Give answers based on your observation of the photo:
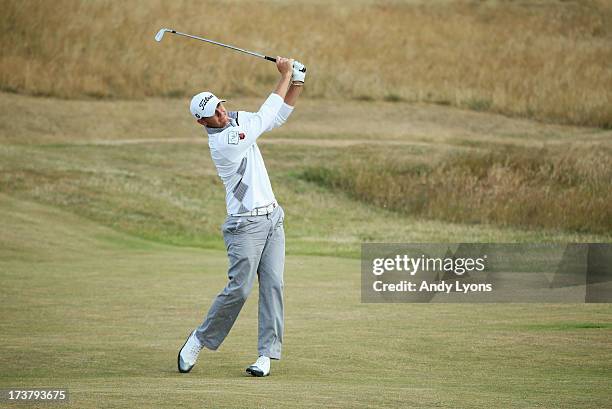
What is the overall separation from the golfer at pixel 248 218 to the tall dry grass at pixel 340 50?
25349 millimetres

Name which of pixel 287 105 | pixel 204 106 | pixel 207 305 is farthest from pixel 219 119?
pixel 207 305

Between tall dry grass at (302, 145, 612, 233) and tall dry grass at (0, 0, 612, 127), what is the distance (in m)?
7.38

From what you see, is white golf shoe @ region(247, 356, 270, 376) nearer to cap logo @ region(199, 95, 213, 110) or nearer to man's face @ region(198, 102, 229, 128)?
man's face @ region(198, 102, 229, 128)

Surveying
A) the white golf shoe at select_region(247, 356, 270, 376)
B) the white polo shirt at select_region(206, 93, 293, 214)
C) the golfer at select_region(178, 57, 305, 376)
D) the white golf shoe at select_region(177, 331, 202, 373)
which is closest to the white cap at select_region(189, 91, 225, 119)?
the golfer at select_region(178, 57, 305, 376)

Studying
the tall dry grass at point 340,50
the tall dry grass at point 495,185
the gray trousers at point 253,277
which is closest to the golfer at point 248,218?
the gray trousers at point 253,277

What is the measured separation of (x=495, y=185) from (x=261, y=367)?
54.3 feet

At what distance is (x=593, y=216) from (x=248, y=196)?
50.2ft

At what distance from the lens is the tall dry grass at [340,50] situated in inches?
1321

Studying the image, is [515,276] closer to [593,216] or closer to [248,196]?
[248,196]

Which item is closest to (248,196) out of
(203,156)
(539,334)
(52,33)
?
(539,334)

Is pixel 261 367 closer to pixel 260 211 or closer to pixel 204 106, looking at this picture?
pixel 260 211

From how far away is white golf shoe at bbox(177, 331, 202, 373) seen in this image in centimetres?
771

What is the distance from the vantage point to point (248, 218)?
25.0ft

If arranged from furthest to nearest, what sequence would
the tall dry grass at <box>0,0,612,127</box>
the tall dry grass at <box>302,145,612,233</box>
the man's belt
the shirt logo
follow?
the tall dry grass at <box>0,0,612,127</box> < the tall dry grass at <box>302,145,612,233</box> < the man's belt < the shirt logo
